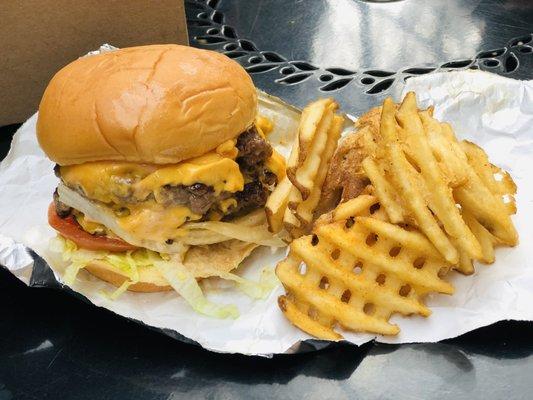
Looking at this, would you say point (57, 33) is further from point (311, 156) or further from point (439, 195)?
point (439, 195)

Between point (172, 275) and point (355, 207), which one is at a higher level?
point (355, 207)

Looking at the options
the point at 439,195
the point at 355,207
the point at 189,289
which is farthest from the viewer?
the point at 189,289

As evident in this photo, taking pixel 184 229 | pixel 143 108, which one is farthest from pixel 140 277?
pixel 143 108

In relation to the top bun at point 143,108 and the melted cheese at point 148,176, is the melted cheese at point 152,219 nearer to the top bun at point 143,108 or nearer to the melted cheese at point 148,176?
the melted cheese at point 148,176

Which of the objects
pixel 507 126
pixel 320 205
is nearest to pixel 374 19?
pixel 507 126

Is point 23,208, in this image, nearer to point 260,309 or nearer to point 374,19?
point 260,309

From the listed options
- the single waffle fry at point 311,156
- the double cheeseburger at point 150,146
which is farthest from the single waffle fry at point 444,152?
the double cheeseburger at point 150,146
